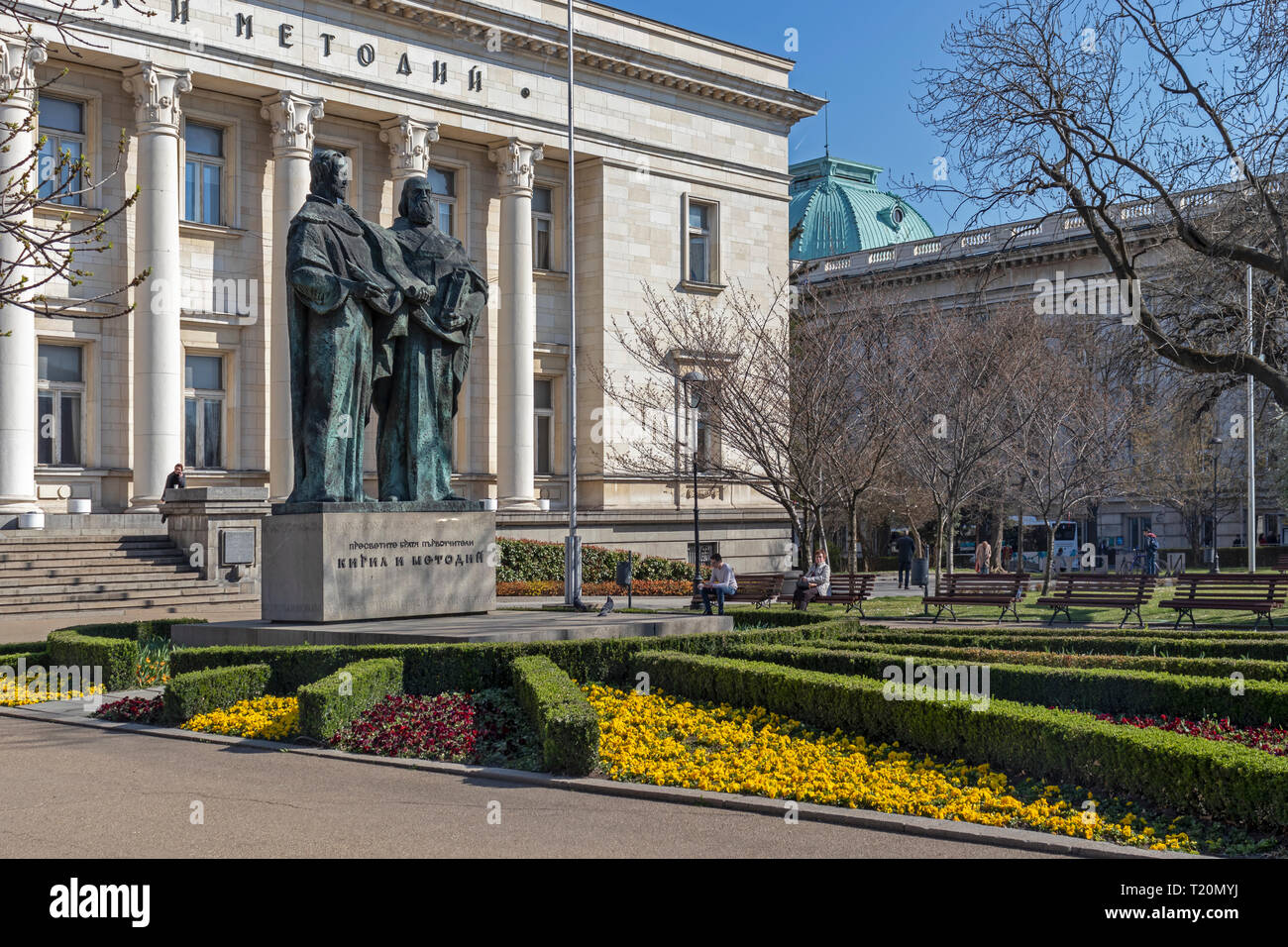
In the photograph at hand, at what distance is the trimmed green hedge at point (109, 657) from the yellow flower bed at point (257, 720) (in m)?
2.95

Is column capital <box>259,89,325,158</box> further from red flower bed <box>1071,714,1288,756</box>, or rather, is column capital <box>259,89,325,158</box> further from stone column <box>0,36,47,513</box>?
red flower bed <box>1071,714,1288,756</box>

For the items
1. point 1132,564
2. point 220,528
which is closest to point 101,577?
point 220,528

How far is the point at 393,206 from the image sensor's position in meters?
39.1

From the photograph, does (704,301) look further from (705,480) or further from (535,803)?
(535,803)

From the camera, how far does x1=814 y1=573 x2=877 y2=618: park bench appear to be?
29.8m

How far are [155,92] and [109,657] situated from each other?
21043 millimetres

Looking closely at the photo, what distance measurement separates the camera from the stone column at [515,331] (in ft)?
132

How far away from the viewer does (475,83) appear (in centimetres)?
3916

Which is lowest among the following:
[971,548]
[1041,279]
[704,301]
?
[971,548]

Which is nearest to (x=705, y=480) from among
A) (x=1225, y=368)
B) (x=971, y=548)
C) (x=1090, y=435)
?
(x=1090, y=435)

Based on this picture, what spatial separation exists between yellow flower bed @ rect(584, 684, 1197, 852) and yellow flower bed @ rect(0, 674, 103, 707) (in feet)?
21.0

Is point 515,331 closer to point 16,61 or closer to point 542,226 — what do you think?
point 542,226

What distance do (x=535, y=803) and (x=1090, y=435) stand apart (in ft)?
104

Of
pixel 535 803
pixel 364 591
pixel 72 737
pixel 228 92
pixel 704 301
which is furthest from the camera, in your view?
pixel 704 301
